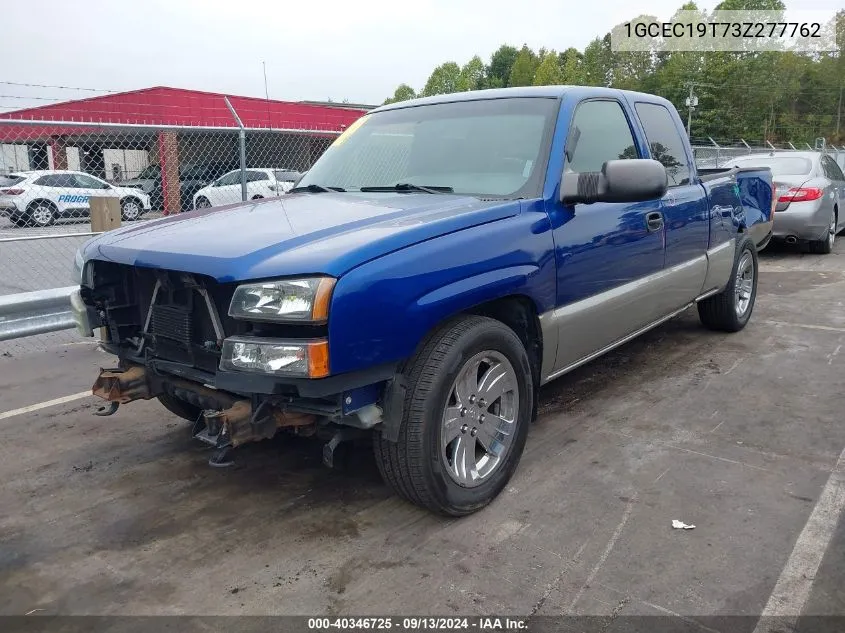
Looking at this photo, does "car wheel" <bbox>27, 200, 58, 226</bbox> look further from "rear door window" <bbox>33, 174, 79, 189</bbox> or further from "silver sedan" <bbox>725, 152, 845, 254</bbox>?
"silver sedan" <bbox>725, 152, 845, 254</bbox>

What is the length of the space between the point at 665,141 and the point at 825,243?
7571 millimetres

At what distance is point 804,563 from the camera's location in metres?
2.80

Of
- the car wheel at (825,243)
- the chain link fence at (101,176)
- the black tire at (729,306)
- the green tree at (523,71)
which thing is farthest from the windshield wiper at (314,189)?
the green tree at (523,71)

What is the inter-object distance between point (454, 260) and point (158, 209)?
6.96 m

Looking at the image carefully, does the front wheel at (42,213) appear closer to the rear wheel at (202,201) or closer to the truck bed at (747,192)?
the rear wheel at (202,201)

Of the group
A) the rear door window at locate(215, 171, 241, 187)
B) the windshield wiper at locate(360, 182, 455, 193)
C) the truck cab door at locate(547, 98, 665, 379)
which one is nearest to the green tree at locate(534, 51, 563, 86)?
the rear door window at locate(215, 171, 241, 187)

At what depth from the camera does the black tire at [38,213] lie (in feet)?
26.4

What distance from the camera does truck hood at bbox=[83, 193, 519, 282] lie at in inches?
106

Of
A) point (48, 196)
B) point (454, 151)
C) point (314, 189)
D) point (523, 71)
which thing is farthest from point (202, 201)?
point (523, 71)

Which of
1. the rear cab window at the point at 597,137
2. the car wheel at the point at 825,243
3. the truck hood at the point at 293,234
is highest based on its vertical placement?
the rear cab window at the point at 597,137

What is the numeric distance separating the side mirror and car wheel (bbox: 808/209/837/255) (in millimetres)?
8901

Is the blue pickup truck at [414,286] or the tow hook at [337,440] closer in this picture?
the blue pickup truck at [414,286]

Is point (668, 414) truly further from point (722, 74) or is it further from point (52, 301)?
point (722, 74)

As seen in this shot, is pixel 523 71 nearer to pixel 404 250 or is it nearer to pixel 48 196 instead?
pixel 48 196
